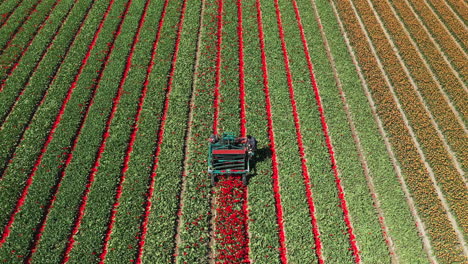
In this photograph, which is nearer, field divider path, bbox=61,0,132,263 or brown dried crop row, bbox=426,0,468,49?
field divider path, bbox=61,0,132,263

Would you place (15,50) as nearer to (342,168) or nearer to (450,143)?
(342,168)

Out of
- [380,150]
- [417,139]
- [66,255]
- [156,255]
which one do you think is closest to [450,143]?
[417,139]

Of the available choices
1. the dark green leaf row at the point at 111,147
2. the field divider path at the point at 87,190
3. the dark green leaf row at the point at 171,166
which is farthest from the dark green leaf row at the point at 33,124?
the dark green leaf row at the point at 171,166

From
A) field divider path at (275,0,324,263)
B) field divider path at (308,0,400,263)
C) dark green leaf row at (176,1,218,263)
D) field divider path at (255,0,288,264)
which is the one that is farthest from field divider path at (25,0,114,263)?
field divider path at (308,0,400,263)

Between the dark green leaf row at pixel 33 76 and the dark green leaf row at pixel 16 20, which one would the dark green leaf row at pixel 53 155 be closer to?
the dark green leaf row at pixel 33 76

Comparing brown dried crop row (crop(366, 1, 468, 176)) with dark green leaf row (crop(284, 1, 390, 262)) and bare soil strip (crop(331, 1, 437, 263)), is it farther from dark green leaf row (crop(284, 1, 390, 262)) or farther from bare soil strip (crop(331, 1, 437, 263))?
dark green leaf row (crop(284, 1, 390, 262))

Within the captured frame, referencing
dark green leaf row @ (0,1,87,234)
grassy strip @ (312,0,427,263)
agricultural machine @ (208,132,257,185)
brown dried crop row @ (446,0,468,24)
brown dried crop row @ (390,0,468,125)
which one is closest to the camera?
grassy strip @ (312,0,427,263)

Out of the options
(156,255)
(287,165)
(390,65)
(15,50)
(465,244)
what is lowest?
(465,244)
